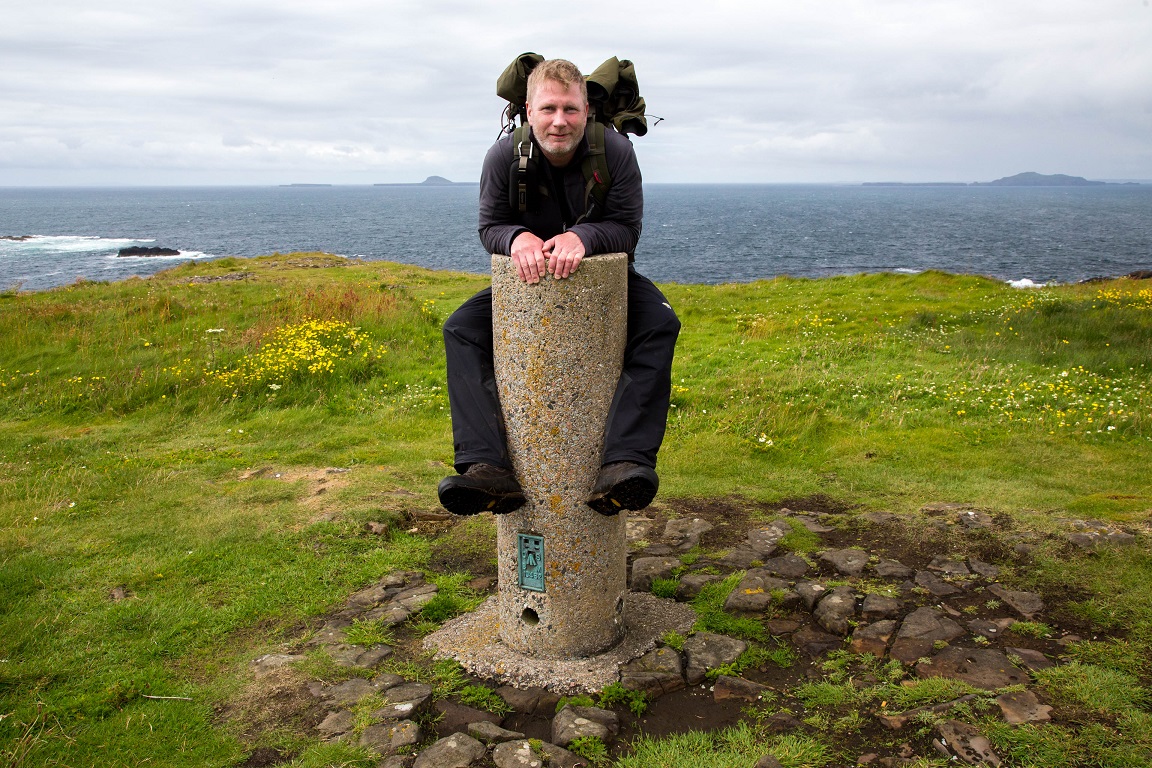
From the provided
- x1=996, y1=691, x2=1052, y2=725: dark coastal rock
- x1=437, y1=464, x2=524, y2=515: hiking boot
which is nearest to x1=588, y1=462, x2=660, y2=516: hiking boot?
x1=437, y1=464, x2=524, y2=515: hiking boot

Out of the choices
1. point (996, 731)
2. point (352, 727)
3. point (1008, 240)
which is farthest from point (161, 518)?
point (1008, 240)

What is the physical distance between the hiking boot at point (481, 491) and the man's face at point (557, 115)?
6.73 feet

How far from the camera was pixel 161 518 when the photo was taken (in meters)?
8.13

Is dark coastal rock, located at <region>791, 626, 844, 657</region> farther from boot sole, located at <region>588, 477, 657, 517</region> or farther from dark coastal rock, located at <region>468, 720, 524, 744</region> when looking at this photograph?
dark coastal rock, located at <region>468, 720, 524, 744</region>

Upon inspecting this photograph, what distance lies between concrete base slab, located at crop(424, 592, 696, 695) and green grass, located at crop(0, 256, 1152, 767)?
0.25 meters

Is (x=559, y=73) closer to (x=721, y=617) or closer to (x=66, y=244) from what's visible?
(x=721, y=617)

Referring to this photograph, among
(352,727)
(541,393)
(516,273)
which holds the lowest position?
(352,727)

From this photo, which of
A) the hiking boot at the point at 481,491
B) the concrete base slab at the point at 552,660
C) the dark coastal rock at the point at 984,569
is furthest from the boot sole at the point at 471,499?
the dark coastal rock at the point at 984,569

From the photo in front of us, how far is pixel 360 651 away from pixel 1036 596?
4.96 meters

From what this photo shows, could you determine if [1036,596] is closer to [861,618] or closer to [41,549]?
[861,618]

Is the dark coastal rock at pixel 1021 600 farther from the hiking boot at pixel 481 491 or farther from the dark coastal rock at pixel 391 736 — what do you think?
the dark coastal rock at pixel 391 736

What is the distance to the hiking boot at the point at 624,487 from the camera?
487cm

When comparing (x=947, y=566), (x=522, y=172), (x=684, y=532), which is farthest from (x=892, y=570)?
(x=522, y=172)

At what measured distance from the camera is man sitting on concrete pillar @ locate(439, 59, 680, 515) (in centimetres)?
496
